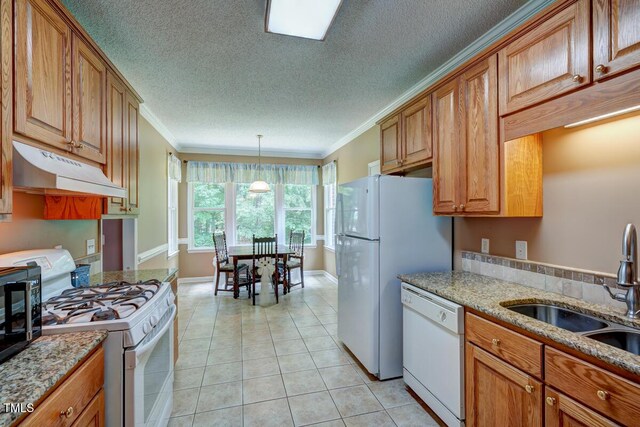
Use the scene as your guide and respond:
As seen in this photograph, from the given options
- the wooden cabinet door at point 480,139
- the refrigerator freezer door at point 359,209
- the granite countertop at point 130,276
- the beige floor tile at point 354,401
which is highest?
the wooden cabinet door at point 480,139

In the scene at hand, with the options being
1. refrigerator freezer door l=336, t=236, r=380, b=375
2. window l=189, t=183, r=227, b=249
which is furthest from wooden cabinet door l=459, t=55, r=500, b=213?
window l=189, t=183, r=227, b=249

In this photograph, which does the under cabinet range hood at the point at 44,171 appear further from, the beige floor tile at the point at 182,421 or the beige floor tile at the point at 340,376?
the beige floor tile at the point at 340,376

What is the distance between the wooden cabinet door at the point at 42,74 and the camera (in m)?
1.26

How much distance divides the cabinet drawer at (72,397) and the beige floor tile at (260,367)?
1.50 m

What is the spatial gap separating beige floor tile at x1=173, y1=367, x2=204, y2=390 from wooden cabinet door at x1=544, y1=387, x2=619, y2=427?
2.33 m

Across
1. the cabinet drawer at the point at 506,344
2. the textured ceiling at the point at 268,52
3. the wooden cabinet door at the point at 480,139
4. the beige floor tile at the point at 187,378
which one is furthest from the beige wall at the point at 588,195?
the beige floor tile at the point at 187,378

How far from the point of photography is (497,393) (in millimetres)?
1514

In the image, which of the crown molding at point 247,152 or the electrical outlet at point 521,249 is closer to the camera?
the electrical outlet at point 521,249

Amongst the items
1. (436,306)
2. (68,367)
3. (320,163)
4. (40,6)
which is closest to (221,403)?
(68,367)

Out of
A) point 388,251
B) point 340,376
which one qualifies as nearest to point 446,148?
point 388,251

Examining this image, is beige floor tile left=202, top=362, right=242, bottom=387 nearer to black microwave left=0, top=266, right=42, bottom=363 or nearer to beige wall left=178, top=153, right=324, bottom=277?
black microwave left=0, top=266, right=42, bottom=363

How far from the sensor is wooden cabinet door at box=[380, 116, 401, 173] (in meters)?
2.95

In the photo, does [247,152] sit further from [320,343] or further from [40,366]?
[40,366]

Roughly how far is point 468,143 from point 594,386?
4.82 feet
